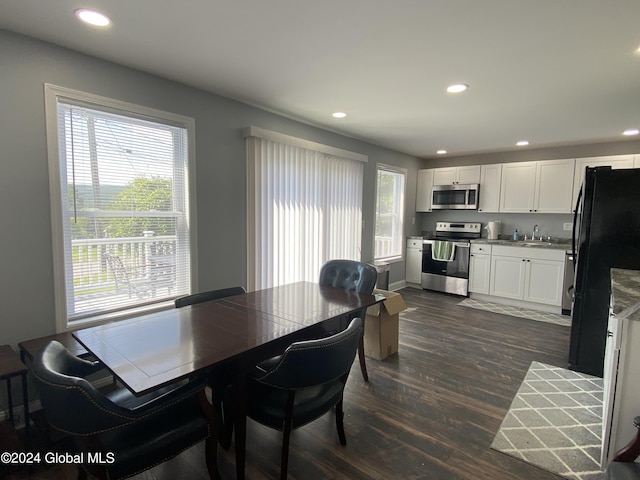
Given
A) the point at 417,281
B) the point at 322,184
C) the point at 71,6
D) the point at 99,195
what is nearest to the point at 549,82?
the point at 322,184

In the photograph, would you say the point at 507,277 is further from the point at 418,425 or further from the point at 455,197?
the point at 418,425

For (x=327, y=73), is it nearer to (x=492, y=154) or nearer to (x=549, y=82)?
(x=549, y=82)

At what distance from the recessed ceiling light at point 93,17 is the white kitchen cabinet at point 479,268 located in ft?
16.9

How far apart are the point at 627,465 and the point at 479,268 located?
4124mm

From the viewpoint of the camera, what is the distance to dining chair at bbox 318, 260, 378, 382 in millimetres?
2629

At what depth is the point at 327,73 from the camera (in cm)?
246

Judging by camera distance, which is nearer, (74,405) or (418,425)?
(74,405)

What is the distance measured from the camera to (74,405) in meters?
1.11

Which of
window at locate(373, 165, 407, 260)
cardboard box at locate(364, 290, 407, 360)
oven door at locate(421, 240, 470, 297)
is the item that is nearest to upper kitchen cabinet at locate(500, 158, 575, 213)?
oven door at locate(421, 240, 470, 297)

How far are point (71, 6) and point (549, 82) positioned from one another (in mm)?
3182

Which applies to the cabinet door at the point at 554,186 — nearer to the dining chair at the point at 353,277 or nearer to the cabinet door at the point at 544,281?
the cabinet door at the point at 544,281

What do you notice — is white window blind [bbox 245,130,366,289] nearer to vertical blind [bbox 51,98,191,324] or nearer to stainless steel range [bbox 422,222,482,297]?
vertical blind [bbox 51,98,191,324]

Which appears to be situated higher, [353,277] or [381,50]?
[381,50]

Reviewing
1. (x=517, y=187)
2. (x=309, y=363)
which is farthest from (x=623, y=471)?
(x=517, y=187)
